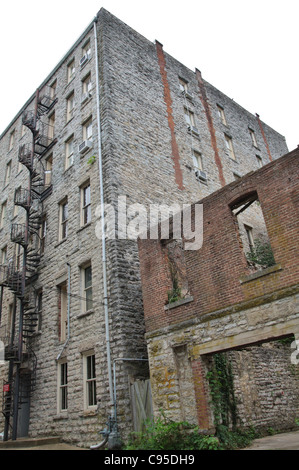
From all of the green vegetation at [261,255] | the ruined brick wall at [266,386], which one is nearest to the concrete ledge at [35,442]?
the ruined brick wall at [266,386]

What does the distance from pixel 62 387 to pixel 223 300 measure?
25.5ft

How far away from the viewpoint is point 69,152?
18.6 m

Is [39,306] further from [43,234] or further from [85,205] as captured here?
[85,205]

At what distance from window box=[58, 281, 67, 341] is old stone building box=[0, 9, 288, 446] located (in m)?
0.04

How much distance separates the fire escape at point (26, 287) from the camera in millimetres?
14908

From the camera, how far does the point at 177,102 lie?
21.9 metres

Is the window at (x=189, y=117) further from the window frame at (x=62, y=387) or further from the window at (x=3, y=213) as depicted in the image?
the window frame at (x=62, y=387)

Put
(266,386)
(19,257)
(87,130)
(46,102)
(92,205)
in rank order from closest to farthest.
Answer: (266,386) < (92,205) < (87,130) < (19,257) < (46,102)

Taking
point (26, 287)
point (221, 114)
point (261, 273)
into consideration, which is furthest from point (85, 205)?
point (221, 114)

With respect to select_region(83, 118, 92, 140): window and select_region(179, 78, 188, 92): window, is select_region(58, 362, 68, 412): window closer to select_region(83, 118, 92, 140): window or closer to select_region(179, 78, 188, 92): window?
select_region(83, 118, 92, 140): window

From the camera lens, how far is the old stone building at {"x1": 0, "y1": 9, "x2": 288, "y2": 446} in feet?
41.1

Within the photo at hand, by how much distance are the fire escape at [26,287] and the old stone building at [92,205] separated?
7cm

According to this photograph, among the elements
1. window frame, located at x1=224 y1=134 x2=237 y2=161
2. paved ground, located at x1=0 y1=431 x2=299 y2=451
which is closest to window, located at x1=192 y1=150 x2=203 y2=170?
window frame, located at x1=224 y1=134 x2=237 y2=161
